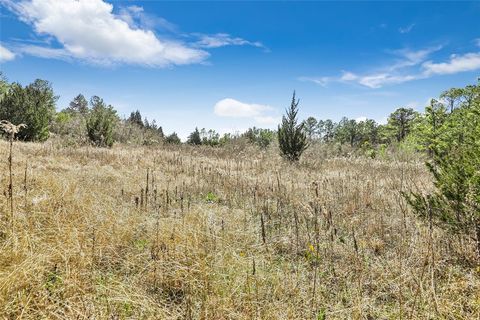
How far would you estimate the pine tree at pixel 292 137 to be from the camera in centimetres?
1498

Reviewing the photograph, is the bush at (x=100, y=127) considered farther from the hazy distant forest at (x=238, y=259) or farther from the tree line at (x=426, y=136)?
the hazy distant forest at (x=238, y=259)

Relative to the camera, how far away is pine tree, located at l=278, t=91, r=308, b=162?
49.1 feet

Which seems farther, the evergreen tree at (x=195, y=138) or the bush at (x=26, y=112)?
the evergreen tree at (x=195, y=138)

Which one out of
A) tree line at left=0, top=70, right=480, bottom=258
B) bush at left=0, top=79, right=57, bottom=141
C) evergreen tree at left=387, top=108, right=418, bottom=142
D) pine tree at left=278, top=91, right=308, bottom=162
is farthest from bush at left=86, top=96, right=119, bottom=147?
evergreen tree at left=387, top=108, right=418, bottom=142

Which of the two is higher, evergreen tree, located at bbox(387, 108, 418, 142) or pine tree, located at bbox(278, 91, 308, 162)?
evergreen tree, located at bbox(387, 108, 418, 142)

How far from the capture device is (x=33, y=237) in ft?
10.7

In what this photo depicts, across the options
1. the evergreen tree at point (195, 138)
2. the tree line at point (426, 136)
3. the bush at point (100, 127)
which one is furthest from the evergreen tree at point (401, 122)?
the bush at point (100, 127)

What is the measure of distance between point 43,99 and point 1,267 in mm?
21347

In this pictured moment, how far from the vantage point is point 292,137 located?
15086mm

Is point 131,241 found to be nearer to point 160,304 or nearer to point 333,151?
point 160,304

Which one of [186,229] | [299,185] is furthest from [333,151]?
[186,229]

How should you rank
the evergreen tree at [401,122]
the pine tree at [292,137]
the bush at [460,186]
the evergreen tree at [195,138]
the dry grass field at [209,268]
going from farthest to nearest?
1. the evergreen tree at [401,122]
2. the evergreen tree at [195,138]
3. the pine tree at [292,137]
4. the bush at [460,186]
5. the dry grass field at [209,268]

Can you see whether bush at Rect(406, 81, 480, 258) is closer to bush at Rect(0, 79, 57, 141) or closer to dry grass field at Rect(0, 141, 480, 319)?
dry grass field at Rect(0, 141, 480, 319)

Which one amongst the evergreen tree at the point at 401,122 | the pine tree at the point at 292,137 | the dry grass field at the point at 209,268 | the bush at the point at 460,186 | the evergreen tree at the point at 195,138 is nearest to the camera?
the dry grass field at the point at 209,268
